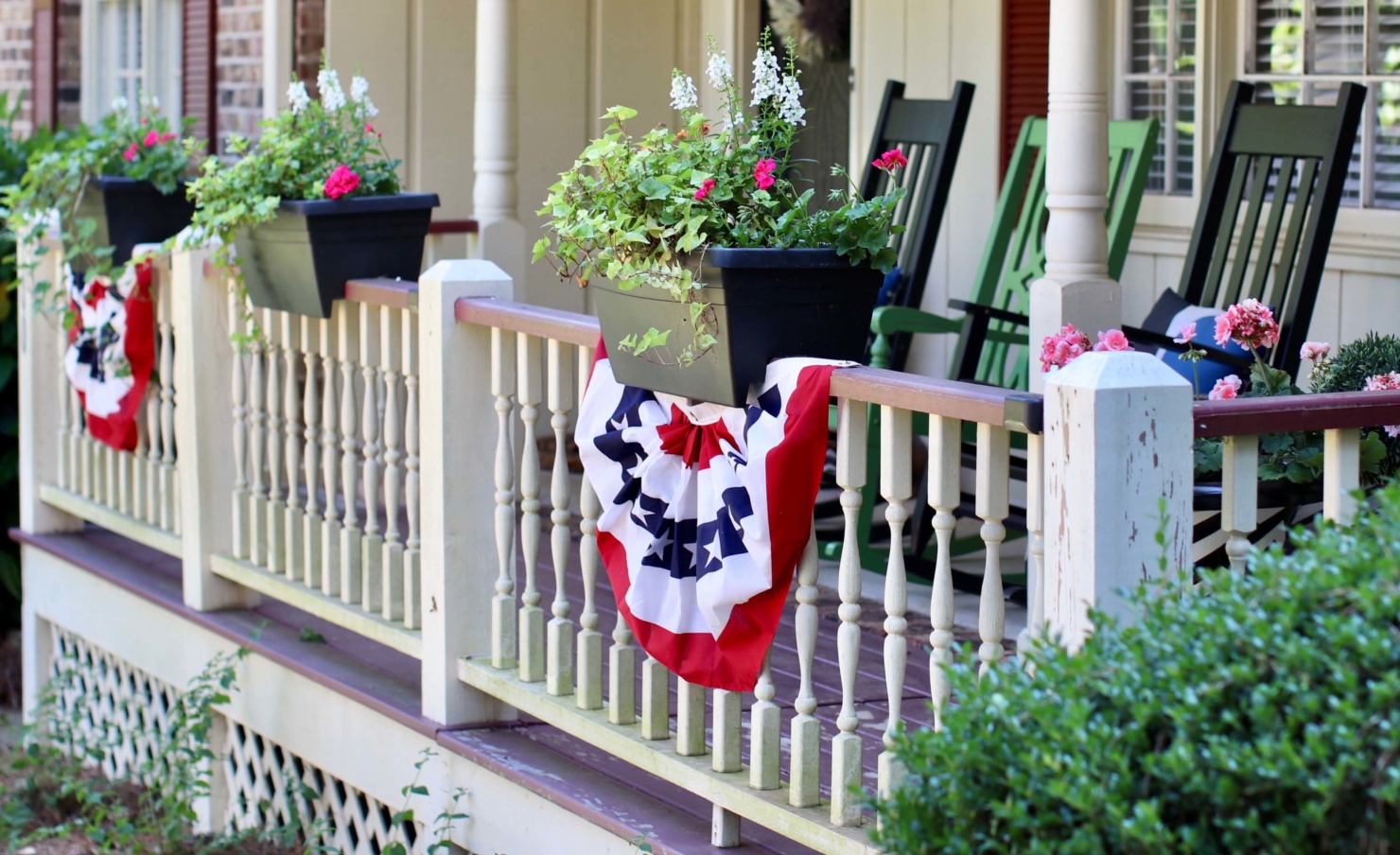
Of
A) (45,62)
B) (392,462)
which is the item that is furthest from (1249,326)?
(45,62)

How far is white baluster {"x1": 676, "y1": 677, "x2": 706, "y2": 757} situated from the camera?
284cm

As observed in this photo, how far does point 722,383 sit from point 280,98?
13.4 feet

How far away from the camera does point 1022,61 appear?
5219 mm

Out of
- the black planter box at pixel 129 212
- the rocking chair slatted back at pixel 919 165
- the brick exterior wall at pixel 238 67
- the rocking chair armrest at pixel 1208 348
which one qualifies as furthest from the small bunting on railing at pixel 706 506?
the brick exterior wall at pixel 238 67

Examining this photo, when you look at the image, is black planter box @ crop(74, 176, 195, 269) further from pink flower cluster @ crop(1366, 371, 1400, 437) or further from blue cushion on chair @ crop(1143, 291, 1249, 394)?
pink flower cluster @ crop(1366, 371, 1400, 437)

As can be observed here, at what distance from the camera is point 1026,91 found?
5219 mm

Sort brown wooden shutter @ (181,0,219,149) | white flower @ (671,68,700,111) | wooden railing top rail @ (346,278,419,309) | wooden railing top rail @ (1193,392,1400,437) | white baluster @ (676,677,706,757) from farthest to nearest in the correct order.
Result: brown wooden shutter @ (181,0,219,149) < wooden railing top rail @ (346,278,419,309) < white baluster @ (676,677,706,757) < white flower @ (671,68,700,111) < wooden railing top rail @ (1193,392,1400,437)

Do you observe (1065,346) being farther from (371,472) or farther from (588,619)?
(371,472)

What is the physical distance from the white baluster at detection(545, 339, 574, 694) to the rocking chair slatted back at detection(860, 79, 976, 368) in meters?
1.83

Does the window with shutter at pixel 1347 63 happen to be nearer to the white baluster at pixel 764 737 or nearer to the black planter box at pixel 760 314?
the black planter box at pixel 760 314

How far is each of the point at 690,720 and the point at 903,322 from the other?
1.79m

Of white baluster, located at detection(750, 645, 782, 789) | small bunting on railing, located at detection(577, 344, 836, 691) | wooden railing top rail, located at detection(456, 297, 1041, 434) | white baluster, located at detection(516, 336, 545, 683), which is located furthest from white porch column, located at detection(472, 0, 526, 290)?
wooden railing top rail, located at detection(456, 297, 1041, 434)

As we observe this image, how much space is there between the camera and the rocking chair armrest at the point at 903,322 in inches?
171

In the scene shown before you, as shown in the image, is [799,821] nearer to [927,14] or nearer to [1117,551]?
[1117,551]
